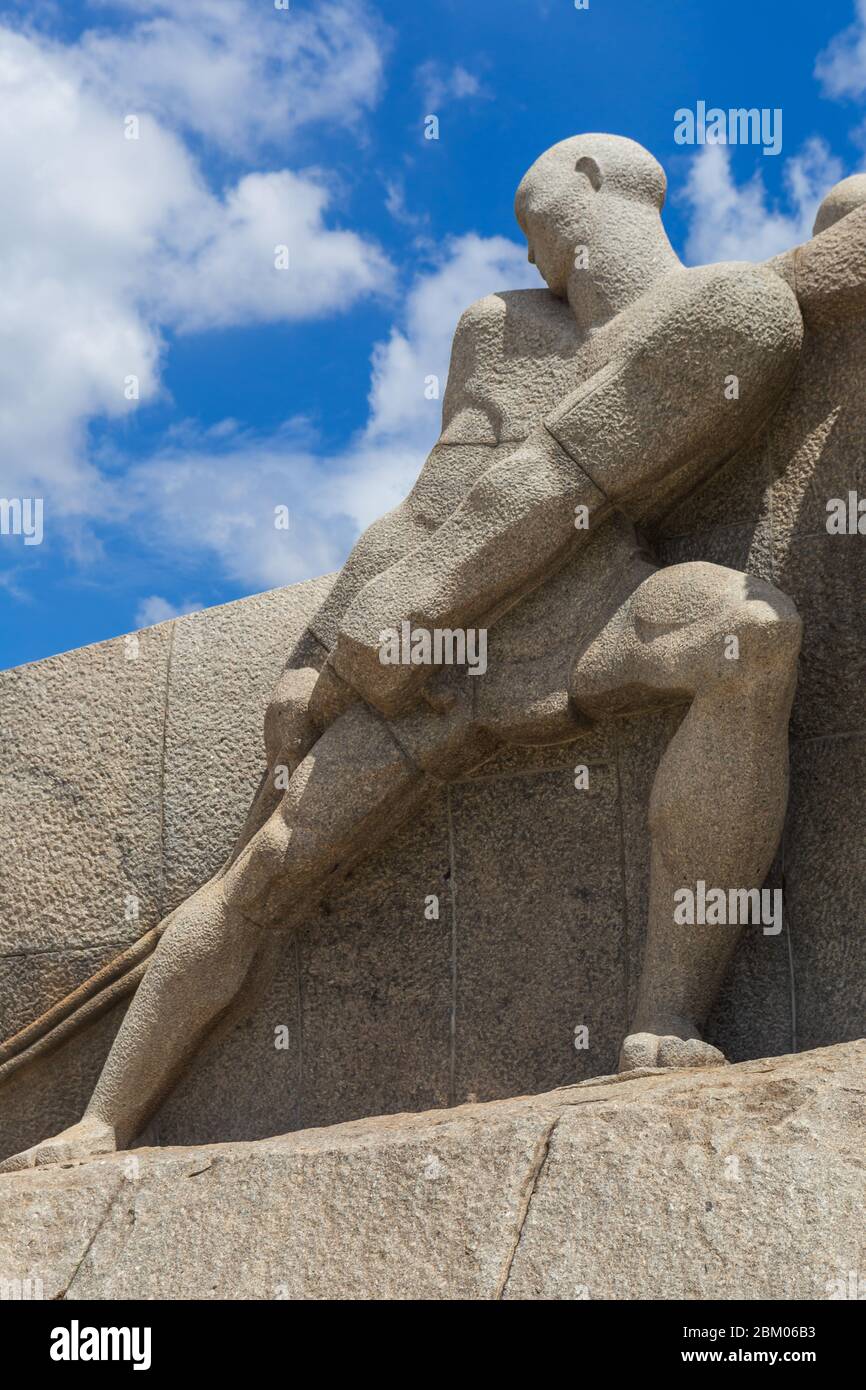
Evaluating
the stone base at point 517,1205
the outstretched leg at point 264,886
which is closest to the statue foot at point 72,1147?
the outstretched leg at point 264,886

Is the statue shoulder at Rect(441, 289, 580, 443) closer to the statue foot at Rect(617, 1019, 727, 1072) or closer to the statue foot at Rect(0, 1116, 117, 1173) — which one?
the statue foot at Rect(617, 1019, 727, 1072)

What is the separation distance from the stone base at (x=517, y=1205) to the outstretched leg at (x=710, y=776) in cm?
38

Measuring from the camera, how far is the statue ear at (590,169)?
5.37 metres

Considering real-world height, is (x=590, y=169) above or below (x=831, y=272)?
above

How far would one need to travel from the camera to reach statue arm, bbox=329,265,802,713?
4785 millimetres

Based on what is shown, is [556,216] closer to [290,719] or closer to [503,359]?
[503,359]

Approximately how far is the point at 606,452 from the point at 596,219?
2.85 ft

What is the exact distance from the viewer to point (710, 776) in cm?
448

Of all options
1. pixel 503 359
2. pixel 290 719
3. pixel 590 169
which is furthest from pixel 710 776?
pixel 590 169

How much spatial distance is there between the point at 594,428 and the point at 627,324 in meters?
0.33

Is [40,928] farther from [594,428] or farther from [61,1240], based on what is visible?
[594,428]

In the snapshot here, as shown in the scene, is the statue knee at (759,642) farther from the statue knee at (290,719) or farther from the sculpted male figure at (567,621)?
the statue knee at (290,719)

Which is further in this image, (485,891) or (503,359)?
(503,359)
